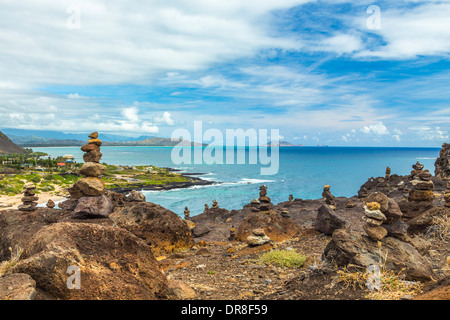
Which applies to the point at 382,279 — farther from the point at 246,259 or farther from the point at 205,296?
the point at 246,259

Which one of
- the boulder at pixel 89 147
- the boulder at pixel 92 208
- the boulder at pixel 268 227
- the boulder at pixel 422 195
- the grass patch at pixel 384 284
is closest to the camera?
the grass patch at pixel 384 284

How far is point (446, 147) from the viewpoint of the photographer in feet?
138

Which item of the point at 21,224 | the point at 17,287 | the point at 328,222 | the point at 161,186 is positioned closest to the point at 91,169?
the point at 21,224

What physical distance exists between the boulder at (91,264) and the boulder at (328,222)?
428 inches

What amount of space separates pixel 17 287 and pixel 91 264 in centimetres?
133

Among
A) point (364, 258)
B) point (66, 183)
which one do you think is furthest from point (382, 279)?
point (66, 183)

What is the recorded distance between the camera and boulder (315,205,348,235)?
48.9 ft

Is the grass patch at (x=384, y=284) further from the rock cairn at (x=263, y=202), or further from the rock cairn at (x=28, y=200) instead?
the rock cairn at (x=28, y=200)

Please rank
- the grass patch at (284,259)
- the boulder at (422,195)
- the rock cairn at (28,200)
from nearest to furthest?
1. the grass patch at (284,259)
2. the rock cairn at (28,200)
3. the boulder at (422,195)

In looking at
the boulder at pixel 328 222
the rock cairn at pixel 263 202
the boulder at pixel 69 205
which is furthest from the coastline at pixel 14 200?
the boulder at pixel 328 222

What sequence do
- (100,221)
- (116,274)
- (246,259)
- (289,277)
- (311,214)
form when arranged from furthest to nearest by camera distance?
1. (311,214)
2. (100,221)
3. (246,259)
4. (289,277)
5. (116,274)

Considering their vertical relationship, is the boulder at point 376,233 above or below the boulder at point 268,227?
above

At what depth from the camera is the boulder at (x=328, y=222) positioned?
587 inches
